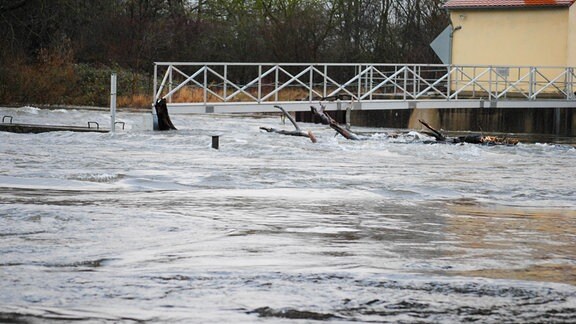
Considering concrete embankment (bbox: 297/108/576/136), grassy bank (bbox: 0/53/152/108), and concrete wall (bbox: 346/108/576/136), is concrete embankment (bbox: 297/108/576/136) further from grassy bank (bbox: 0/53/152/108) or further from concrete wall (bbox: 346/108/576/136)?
grassy bank (bbox: 0/53/152/108)

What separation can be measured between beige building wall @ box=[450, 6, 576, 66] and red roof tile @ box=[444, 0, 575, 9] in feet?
0.85

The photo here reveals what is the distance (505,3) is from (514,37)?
1.10 metres

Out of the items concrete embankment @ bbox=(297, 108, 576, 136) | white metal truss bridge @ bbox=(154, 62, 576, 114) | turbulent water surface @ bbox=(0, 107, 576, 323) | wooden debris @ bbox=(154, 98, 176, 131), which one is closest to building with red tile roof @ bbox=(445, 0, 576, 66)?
white metal truss bridge @ bbox=(154, 62, 576, 114)

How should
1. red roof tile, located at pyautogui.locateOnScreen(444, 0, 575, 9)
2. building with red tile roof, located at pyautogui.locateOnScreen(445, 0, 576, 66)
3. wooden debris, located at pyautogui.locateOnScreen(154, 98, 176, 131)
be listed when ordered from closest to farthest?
wooden debris, located at pyautogui.locateOnScreen(154, 98, 176, 131) → red roof tile, located at pyautogui.locateOnScreen(444, 0, 575, 9) → building with red tile roof, located at pyautogui.locateOnScreen(445, 0, 576, 66)

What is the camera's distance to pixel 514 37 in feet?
123

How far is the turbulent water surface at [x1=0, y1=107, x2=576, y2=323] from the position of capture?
7055 millimetres

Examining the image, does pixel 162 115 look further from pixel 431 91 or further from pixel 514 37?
pixel 514 37

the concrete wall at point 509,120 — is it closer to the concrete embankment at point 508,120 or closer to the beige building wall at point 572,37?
the concrete embankment at point 508,120

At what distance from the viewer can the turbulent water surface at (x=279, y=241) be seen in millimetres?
7055

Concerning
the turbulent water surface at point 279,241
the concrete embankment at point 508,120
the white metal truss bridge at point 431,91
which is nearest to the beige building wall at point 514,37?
the white metal truss bridge at point 431,91

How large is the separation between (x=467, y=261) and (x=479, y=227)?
2.19m

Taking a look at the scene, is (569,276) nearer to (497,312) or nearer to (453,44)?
(497,312)

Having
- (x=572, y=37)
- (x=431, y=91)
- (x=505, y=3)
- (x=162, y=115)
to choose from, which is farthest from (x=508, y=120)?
(x=162, y=115)

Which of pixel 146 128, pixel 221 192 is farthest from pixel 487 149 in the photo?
pixel 221 192
